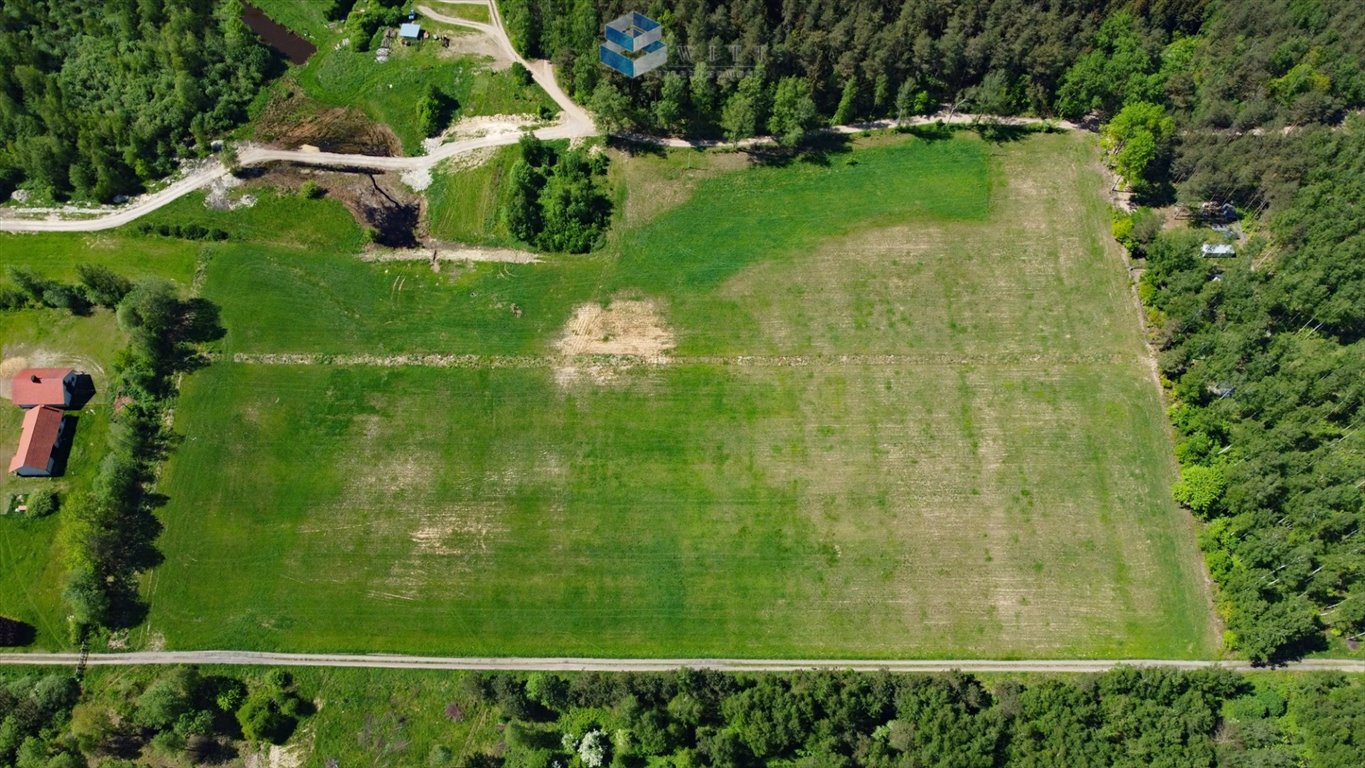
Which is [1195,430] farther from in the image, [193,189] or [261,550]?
[193,189]

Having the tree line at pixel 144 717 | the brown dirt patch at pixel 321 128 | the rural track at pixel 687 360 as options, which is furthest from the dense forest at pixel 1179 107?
the tree line at pixel 144 717

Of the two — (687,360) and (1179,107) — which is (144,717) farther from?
(1179,107)

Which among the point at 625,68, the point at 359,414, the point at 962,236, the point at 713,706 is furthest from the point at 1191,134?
the point at 359,414

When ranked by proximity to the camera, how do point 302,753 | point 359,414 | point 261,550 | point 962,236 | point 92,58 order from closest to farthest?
point 302,753 < point 261,550 < point 359,414 < point 962,236 < point 92,58

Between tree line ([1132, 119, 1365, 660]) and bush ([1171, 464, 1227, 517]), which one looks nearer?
tree line ([1132, 119, 1365, 660])

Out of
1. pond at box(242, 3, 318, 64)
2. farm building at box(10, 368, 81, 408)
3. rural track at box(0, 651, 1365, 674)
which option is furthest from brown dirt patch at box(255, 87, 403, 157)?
rural track at box(0, 651, 1365, 674)

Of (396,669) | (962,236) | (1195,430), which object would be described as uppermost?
(962,236)

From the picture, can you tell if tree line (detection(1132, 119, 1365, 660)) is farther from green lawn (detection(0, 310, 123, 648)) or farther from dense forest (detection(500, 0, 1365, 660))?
green lawn (detection(0, 310, 123, 648))
